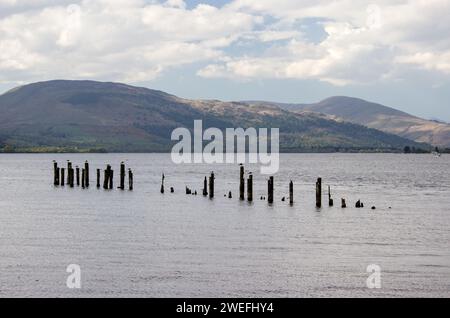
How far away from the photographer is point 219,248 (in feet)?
137

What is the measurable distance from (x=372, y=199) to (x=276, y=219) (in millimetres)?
26189

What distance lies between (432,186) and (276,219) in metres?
53.7

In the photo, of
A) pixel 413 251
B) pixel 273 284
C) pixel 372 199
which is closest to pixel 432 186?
pixel 372 199

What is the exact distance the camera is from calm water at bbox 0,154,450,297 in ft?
103

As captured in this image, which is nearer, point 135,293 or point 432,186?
point 135,293

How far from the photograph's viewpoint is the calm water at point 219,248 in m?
31.2
